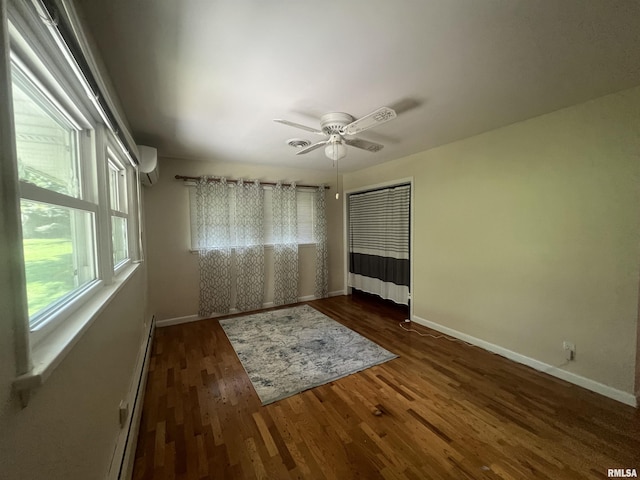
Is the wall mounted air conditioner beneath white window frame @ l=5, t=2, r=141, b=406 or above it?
above

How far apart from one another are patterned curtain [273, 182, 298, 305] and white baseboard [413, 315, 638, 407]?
2.36 meters

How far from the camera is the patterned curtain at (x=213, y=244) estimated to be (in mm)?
3584

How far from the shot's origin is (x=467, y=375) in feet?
7.36

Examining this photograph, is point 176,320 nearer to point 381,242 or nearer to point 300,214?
point 300,214

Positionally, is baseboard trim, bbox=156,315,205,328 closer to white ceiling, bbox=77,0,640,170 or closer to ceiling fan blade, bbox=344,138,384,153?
white ceiling, bbox=77,0,640,170

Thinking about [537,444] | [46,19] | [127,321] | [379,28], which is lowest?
[537,444]

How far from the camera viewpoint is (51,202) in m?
0.82

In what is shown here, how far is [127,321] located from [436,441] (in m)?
2.13

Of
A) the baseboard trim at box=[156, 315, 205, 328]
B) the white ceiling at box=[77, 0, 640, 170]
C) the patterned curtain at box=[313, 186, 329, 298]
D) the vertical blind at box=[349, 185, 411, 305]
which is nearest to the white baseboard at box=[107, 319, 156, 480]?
the baseboard trim at box=[156, 315, 205, 328]

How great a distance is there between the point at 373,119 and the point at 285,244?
2.78m

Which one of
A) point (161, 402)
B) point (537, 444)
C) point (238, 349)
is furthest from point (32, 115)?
point (537, 444)

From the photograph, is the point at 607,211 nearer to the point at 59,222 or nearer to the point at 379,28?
the point at 379,28

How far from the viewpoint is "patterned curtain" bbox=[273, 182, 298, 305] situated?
4137mm

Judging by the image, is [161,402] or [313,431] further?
[161,402]
